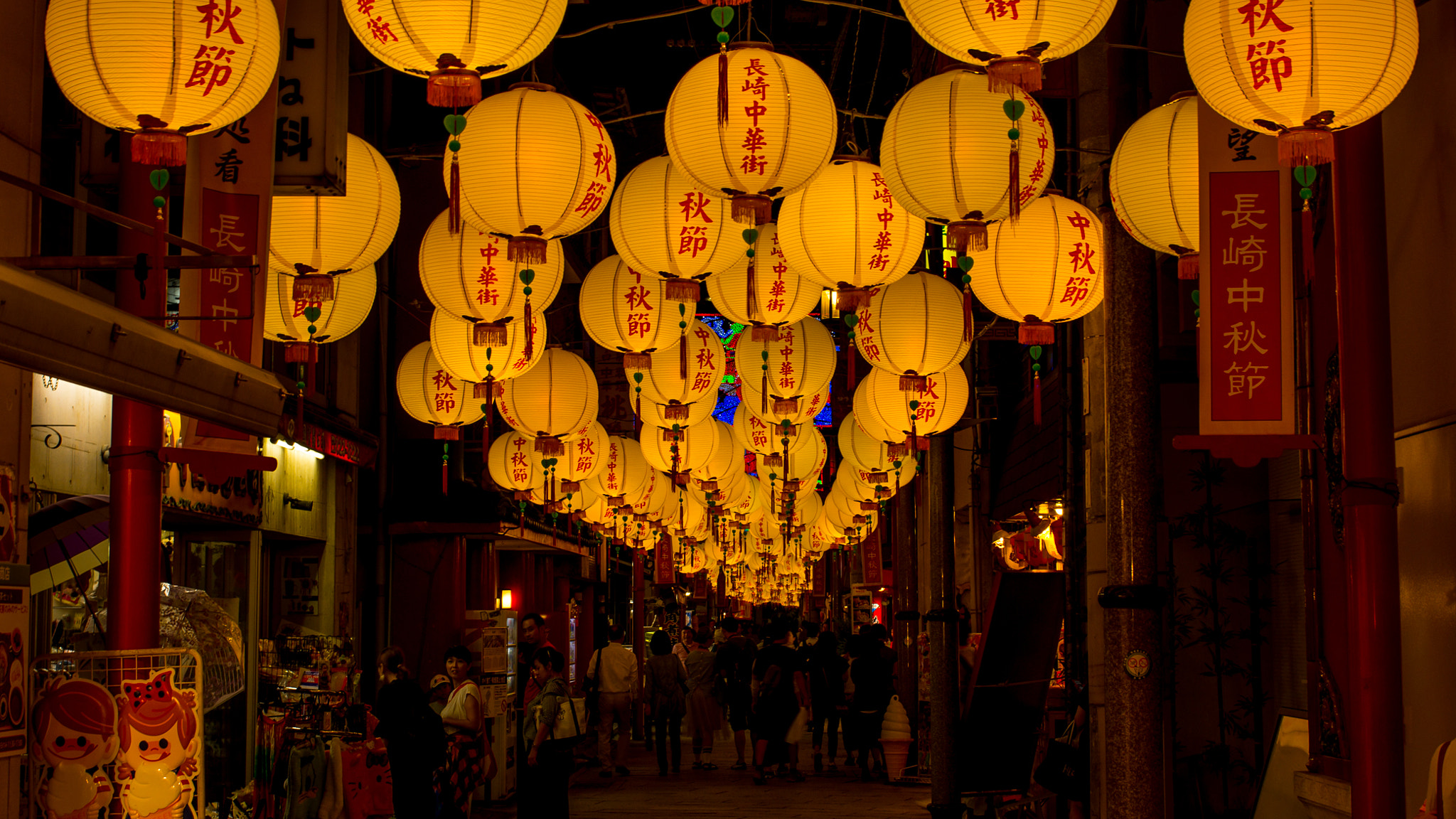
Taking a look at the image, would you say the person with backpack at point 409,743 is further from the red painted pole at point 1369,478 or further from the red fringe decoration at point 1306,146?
the red fringe decoration at point 1306,146

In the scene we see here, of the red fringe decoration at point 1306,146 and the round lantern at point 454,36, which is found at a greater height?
the round lantern at point 454,36

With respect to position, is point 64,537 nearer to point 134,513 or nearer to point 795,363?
point 134,513

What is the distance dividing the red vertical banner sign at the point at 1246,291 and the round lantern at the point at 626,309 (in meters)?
4.40

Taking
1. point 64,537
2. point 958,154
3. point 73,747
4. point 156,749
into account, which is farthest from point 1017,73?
point 64,537

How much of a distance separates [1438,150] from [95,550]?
801 centimetres

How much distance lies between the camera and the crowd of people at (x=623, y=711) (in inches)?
414

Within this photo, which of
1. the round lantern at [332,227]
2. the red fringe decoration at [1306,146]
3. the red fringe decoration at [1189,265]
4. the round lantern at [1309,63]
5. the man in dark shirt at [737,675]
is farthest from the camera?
the man in dark shirt at [737,675]

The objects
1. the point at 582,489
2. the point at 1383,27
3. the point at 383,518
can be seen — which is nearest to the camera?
the point at 1383,27

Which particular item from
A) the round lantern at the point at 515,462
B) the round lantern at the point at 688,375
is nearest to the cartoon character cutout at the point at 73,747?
the round lantern at the point at 688,375

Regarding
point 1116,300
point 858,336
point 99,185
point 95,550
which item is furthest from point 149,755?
point 858,336

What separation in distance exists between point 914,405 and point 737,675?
11.4 m

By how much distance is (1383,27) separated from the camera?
4.65m

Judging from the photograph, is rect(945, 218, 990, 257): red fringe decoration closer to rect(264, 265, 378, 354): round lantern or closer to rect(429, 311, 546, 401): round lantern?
rect(264, 265, 378, 354): round lantern

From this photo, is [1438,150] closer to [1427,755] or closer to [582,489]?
[1427,755]
